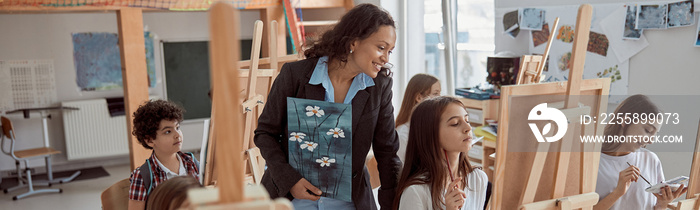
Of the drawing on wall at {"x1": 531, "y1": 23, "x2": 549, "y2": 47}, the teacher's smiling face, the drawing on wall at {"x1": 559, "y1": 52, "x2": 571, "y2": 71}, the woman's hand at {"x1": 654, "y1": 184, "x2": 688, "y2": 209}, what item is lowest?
the woman's hand at {"x1": 654, "y1": 184, "x2": 688, "y2": 209}

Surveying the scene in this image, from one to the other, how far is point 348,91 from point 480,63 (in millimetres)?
2977

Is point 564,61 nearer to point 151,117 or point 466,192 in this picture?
point 466,192

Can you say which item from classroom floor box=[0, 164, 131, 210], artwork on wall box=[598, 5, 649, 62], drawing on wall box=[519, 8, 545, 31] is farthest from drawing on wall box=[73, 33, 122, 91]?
artwork on wall box=[598, 5, 649, 62]

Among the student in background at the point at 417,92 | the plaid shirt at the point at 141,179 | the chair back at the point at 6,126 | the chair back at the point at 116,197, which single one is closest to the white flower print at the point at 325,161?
the plaid shirt at the point at 141,179

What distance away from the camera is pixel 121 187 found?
2.08 m

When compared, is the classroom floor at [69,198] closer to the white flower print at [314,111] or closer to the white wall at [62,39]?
the white wall at [62,39]

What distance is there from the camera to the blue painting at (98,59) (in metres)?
6.26

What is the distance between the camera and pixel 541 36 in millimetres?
3695

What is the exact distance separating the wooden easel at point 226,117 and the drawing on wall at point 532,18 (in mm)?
3343

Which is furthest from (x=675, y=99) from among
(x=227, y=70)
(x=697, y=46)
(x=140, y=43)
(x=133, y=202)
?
(x=140, y=43)

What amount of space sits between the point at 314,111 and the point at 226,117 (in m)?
1.04

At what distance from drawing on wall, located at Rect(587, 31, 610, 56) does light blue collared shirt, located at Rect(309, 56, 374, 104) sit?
2134mm

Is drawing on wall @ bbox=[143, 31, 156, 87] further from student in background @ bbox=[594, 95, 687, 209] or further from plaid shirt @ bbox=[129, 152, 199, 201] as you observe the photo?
student in background @ bbox=[594, 95, 687, 209]

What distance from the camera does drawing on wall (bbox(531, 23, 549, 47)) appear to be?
363 cm
